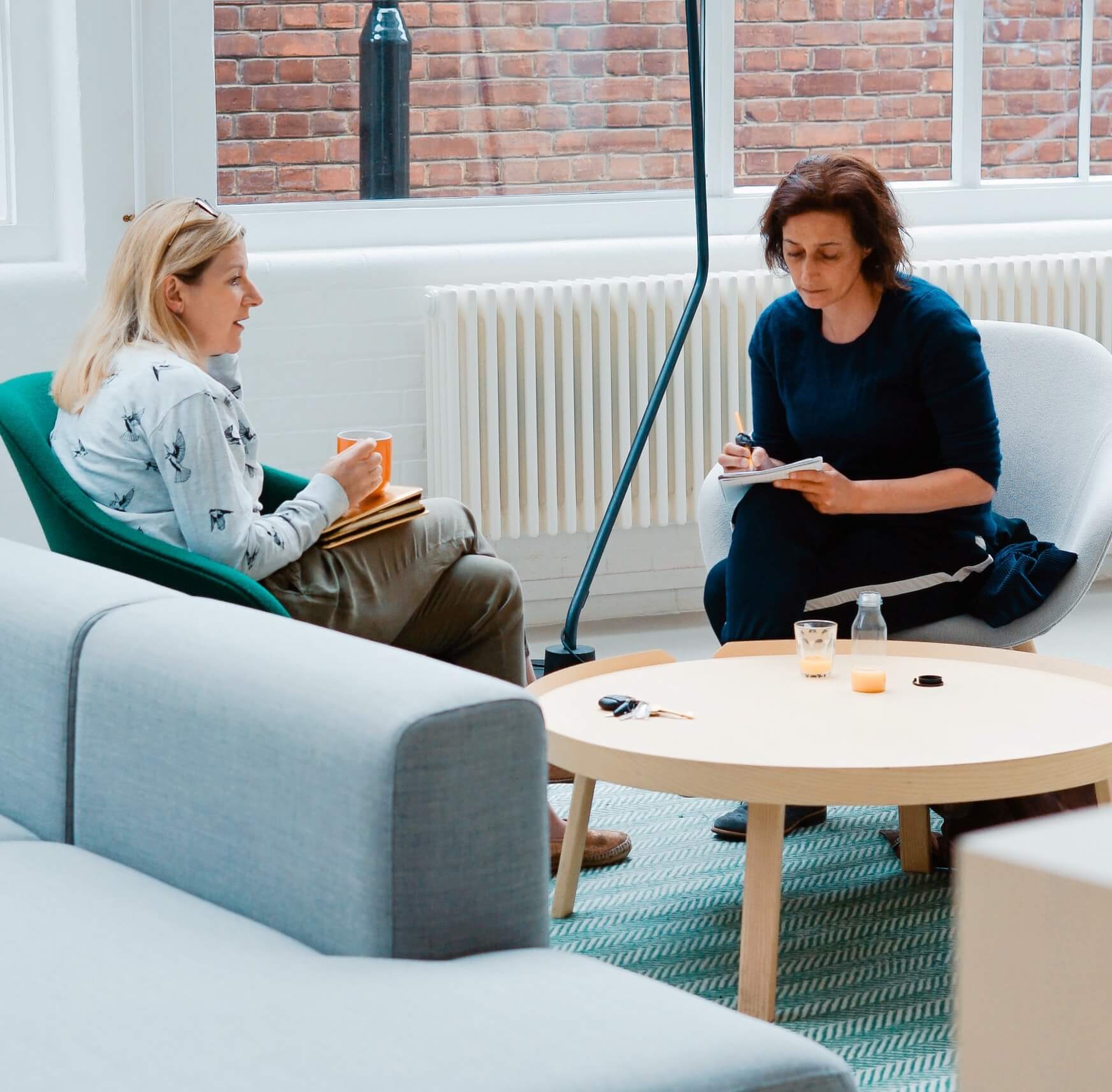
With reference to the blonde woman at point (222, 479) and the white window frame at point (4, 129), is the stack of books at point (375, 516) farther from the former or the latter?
the white window frame at point (4, 129)

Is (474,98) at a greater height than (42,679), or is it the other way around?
(474,98)

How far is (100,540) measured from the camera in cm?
233

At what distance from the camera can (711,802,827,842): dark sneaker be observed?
9.17 feet

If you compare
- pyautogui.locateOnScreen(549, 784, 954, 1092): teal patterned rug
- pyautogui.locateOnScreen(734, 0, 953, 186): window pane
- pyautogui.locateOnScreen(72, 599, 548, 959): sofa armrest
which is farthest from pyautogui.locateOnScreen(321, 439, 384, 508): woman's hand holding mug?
pyautogui.locateOnScreen(734, 0, 953, 186): window pane

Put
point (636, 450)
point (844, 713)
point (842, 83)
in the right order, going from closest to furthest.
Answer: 1. point (844, 713)
2. point (636, 450)
3. point (842, 83)

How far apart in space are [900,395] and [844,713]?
0.85m

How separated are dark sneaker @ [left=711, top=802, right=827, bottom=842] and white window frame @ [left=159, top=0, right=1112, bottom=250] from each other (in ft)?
6.38

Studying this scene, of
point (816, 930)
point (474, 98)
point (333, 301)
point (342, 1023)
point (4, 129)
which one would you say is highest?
point (474, 98)

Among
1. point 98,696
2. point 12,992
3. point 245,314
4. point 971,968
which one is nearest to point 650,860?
point 245,314

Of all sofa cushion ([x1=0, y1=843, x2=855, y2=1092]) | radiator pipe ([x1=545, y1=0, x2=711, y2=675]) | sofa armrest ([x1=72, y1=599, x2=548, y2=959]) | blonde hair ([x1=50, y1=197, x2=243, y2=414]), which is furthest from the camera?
radiator pipe ([x1=545, y1=0, x2=711, y2=675])

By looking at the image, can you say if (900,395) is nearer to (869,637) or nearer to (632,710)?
(869,637)

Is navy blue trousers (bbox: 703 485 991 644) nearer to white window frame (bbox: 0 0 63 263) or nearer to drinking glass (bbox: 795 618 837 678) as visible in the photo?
drinking glass (bbox: 795 618 837 678)

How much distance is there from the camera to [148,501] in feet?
8.02

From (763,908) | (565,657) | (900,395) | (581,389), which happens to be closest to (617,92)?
(581,389)
